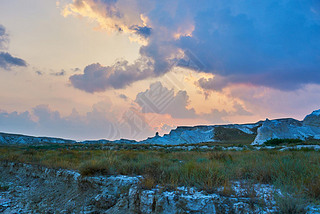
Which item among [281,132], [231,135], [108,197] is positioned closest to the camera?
[108,197]

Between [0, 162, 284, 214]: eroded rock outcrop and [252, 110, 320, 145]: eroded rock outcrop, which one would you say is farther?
[252, 110, 320, 145]: eroded rock outcrop

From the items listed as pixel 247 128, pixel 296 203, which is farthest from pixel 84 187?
pixel 247 128

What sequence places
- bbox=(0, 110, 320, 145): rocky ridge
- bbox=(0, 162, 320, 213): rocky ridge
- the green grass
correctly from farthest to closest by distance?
the green grass < bbox=(0, 110, 320, 145): rocky ridge < bbox=(0, 162, 320, 213): rocky ridge

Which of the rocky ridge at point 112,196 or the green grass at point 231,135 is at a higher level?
the green grass at point 231,135

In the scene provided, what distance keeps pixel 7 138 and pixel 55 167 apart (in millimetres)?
82446

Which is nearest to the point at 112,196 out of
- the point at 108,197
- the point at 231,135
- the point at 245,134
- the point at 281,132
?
the point at 108,197

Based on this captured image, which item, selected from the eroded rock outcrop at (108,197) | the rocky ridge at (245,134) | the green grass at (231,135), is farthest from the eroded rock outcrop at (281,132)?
the eroded rock outcrop at (108,197)

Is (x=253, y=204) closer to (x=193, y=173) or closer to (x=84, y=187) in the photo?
(x=193, y=173)

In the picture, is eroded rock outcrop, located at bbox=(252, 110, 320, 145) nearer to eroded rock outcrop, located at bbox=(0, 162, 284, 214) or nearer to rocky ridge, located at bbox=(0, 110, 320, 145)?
rocky ridge, located at bbox=(0, 110, 320, 145)

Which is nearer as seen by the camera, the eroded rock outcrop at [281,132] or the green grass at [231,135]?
the eroded rock outcrop at [281,132]

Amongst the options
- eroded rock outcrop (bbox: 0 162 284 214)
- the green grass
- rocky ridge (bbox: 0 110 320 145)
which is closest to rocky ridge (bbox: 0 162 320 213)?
eroded rock outcrop (bbox: 0 162 284 214)

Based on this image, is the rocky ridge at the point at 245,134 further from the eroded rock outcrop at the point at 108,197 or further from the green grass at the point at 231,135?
the eroded rock outcrop at the point at 108,197

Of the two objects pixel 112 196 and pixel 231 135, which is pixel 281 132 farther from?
pixel 112 196

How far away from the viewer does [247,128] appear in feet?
293
